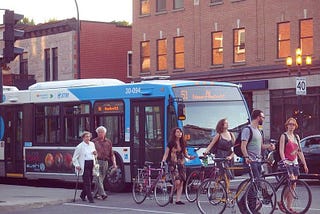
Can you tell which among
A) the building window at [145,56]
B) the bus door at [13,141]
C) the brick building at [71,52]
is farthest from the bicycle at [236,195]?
the brick building at [71,52]

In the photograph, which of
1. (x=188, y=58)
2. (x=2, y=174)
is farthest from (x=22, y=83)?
(x=2, y=174)

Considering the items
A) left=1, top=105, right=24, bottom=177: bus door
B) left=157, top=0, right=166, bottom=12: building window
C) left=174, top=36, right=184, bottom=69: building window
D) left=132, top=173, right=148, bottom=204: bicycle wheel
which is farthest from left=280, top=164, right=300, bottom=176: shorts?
left=157, top=0, right=166, bottom=12: building window

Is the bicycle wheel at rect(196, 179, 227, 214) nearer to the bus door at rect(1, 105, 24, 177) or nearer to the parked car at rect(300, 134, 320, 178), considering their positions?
the parked car at rect(300, 134, 320, 178)

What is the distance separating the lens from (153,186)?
1794 cm

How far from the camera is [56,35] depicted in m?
49.9

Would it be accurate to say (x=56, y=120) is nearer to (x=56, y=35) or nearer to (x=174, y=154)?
(x=174, y=154)

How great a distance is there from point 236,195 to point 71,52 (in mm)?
35305

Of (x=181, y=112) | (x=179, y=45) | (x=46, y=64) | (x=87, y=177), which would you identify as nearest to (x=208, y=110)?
(x=181, y=112)

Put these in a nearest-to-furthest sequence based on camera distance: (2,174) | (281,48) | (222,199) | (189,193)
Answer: (222,199), (189,193), (2,174), (281,48)

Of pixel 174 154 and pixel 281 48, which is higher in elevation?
pixel 281 48

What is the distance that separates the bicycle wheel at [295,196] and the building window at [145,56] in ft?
104

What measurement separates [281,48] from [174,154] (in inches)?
880

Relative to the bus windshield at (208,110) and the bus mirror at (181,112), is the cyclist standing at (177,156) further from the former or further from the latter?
the bus windshield at (208,110)

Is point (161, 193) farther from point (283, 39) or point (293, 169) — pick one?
point (283, 39)
